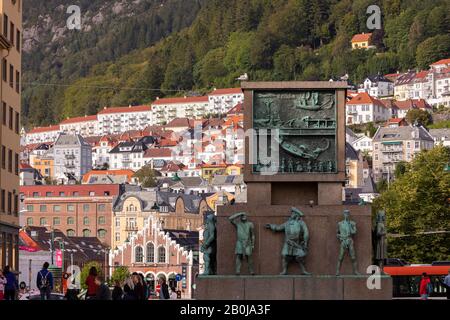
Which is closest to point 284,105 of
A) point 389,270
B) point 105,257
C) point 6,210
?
point 389,270

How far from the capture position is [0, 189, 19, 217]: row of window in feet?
268

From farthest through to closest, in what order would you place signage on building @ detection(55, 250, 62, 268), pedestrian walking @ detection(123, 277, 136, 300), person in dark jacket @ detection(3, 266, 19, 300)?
signage on building @ detection(55, 250, 62, 268) < person in dark jacket @ detection(3, 266, 19, 300) < pedestrian walking @ detection(123, 277, 136, 300)

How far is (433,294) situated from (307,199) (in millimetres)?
26594

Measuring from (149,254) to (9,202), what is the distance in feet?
354

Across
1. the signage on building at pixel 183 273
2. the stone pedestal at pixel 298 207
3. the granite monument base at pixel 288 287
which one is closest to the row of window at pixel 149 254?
the signage on building at pixel 183 273

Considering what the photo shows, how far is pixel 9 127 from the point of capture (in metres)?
84.1

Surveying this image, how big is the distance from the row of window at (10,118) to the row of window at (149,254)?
4057 inches

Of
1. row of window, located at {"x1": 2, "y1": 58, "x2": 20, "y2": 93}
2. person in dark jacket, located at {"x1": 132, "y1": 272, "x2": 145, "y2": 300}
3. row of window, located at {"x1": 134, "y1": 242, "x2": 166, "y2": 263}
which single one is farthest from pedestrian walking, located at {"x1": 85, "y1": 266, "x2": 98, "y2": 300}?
row of window, located at {"x1": 134, "y1": 242, "x2": 166, "y2": 263}

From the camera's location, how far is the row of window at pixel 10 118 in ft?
270

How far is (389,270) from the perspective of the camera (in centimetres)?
7669

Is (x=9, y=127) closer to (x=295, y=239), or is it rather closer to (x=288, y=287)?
(x=295, y=239)

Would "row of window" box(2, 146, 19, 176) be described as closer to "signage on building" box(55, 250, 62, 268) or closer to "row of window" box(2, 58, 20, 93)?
"row of window" box(2, 58, 20, 93)

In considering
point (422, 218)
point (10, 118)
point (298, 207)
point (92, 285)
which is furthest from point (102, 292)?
point (422, 218)

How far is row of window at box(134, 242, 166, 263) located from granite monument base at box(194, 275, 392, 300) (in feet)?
482
